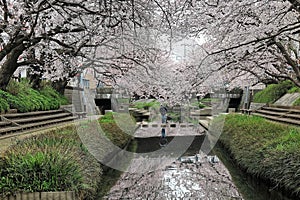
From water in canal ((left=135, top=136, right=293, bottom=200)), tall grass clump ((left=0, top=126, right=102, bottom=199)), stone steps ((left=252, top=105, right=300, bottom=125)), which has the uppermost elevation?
stone steps ((left=252, top=105, right=300, bottom=125))

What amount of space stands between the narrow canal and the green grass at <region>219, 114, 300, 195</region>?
286 millimetres

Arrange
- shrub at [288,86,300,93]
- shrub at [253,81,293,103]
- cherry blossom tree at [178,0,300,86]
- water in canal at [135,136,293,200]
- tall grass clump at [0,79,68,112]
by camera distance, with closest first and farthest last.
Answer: water in canal at [135,136,293,200] → cherry blossom tree at [178,0,300,86] → tall grass clump at [0,79,68,112] → shrub at [288,86,300,93] → shrub at [253,81,293,103]

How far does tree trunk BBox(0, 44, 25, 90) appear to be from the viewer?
8.51 m

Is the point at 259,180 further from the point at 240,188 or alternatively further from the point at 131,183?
the point at 131,183

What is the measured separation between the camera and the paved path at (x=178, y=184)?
257 inches

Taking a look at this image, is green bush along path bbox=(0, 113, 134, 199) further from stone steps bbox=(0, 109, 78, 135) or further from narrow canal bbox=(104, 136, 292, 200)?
stone steps bbox=(0, 109, 78, 135)

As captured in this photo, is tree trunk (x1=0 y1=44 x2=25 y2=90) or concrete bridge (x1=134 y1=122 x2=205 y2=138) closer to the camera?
tree trunk (x1=0 y1=44 x2=25 y2=90)

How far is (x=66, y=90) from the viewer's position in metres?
17.4

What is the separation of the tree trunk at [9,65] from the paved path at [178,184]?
15.3 feet

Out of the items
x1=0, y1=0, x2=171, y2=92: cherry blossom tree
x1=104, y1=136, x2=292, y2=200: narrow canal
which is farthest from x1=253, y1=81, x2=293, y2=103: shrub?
x1=0, y1=0, x2=171, y2=92: cherry blossom tree

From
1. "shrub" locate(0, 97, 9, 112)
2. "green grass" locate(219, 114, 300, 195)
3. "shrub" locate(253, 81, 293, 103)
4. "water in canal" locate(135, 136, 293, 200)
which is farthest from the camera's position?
"shrub" locate(253, 81, 293, 103)

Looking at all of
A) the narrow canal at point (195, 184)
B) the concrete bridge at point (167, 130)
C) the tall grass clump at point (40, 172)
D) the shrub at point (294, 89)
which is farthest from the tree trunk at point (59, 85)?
the shrub at point (294, 89)

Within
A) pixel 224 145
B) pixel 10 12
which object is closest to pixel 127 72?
pixel 224 145

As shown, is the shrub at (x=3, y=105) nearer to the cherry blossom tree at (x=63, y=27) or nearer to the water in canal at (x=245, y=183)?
the cherry blossom tree at (x=63, y=27)
